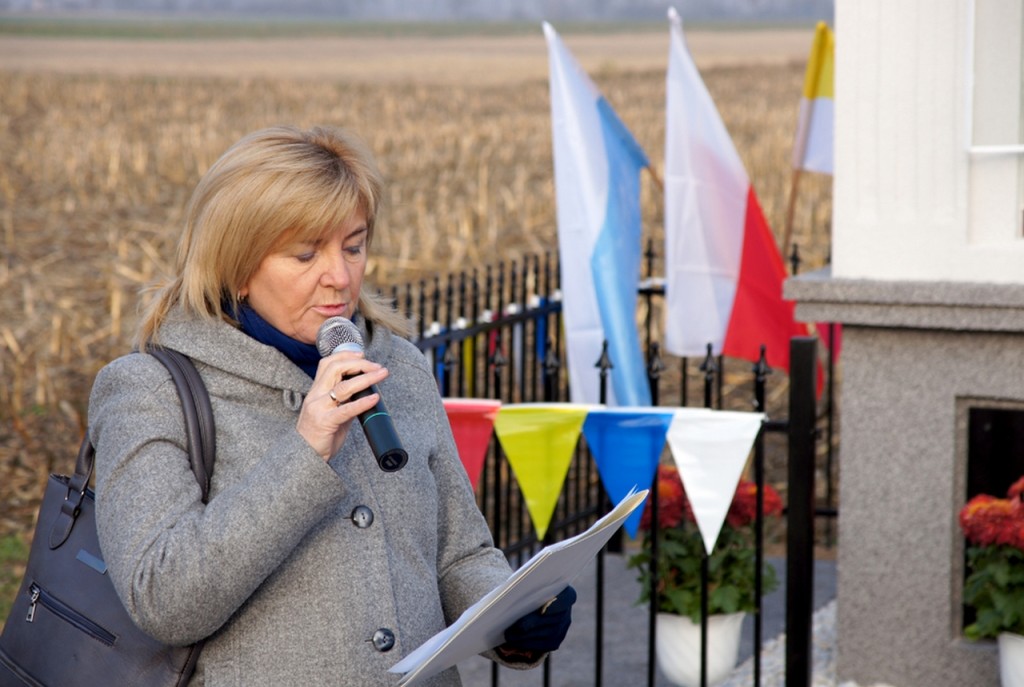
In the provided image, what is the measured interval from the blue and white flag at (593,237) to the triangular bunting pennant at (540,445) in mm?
1292

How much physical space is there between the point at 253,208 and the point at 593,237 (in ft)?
12.4

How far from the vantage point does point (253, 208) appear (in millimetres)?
2176

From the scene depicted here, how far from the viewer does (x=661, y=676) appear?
5320 millimetres

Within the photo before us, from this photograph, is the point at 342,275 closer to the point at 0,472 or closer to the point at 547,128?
the point at 0,472

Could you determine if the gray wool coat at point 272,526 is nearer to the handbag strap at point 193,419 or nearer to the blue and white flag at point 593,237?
the handbag strap at point 193,419

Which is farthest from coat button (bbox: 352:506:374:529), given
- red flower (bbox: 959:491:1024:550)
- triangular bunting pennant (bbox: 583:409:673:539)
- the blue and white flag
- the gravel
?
the blue and white flag

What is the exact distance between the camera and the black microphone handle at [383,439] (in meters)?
1.98

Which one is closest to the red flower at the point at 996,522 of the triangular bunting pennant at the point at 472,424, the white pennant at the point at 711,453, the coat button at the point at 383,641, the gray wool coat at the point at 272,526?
the white pennant at the point at 711,453

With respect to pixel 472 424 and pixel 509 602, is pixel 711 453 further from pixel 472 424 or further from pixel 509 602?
pixel 509 602

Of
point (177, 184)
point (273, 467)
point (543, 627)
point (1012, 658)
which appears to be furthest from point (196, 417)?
point (177, 184)

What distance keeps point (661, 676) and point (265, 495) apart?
11.7 ft

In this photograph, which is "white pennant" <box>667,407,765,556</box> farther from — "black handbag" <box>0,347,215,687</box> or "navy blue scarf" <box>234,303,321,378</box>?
"black handbag" <box>0,347,215,687</box>

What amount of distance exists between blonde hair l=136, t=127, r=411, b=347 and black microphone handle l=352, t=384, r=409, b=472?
33cm

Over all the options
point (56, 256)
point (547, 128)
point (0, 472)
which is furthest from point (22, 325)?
point (547, 128)
